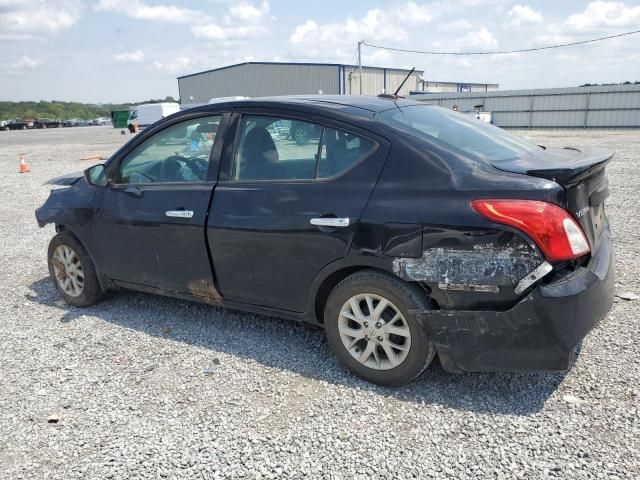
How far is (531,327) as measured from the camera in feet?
8.95

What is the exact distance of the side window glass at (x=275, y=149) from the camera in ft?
11.1

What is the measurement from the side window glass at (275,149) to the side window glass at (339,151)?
0.21 ft

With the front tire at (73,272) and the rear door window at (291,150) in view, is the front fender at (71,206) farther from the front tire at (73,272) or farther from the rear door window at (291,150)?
the rear door window at (291,150)

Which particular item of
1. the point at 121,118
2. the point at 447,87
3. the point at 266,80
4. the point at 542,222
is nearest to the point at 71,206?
the point at 542,222

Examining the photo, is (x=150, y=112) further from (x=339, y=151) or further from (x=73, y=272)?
(x=339, y=151)

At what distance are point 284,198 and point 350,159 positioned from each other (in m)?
0.51

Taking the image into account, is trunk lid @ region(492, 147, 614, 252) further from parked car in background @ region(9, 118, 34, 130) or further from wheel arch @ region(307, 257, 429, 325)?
parked car in background @ region(9, 118, 34, 130)

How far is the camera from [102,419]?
9.98 ft

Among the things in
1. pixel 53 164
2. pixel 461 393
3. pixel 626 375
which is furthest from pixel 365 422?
pixel 53 164

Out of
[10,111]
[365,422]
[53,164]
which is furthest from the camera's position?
[10,111]

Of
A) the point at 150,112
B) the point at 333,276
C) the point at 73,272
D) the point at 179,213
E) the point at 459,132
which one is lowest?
the point at 73,272

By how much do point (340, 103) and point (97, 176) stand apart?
2.33 metres

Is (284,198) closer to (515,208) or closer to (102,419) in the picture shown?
(515,208)

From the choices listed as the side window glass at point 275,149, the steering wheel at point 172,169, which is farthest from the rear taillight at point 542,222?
the steering wheel at point 172,169
